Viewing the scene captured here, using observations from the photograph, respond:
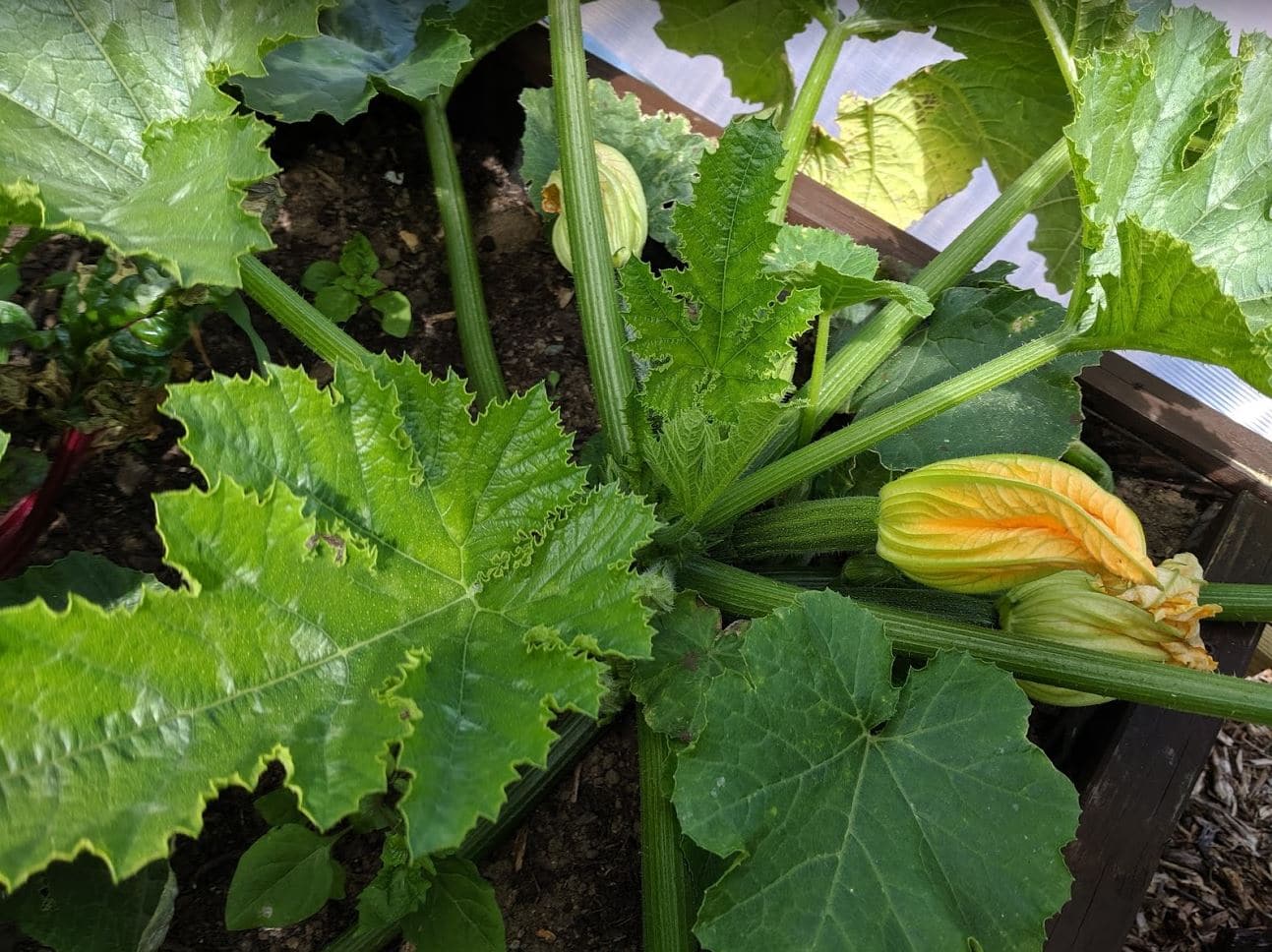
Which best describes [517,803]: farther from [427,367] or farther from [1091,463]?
[1091,463]

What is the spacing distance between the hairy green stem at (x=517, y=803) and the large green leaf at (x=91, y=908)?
8.4 inches

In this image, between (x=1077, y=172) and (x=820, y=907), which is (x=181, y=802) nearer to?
(x=820, y=907)

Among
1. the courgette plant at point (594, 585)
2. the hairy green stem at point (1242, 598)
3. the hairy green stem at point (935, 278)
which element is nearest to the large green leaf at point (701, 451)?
the courgette plant at point (594, 585)

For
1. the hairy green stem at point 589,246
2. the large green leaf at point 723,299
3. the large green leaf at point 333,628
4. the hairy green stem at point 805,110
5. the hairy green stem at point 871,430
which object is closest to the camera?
the large green leaf at point 333,628

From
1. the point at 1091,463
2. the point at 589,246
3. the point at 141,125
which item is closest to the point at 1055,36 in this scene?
the point at 1091,463

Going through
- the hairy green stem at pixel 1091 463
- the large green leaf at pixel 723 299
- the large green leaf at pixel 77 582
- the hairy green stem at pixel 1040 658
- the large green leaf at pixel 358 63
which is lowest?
the large green leaf at pixel 77 582

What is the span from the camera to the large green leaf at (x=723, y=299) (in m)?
1.01

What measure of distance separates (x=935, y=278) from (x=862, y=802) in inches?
33.6

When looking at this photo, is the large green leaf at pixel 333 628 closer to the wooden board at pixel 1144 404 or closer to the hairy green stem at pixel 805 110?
the hairy green stem at pixel 805 110

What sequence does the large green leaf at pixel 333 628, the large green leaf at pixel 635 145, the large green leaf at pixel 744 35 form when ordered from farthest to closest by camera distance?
the large green leaf at pixel 744 35 → the large green leaf at pixel 635 145 → the large green leaf at pixel 333 628

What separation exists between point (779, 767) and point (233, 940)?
760mm

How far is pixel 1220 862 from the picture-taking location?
1.72 meters

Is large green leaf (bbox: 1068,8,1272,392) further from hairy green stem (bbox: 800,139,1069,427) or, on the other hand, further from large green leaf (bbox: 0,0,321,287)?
large green leaf (bbox: 0,0,321,287)

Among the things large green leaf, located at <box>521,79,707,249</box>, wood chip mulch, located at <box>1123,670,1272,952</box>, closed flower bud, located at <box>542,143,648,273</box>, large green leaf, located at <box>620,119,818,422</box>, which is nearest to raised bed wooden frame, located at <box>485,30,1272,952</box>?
large green leaf, located at <box>521,79,707,249</box>
